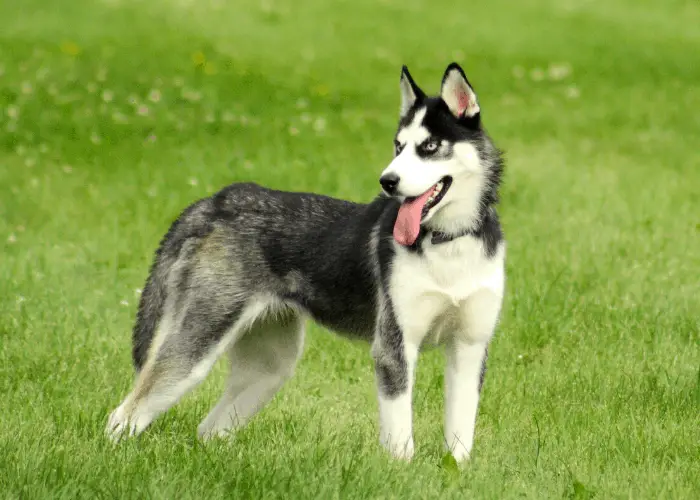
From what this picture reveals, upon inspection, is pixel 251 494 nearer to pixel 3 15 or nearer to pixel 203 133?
pixel 203 133

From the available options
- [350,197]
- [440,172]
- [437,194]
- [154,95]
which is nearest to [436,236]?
[437,194]

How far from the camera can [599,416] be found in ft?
21.9

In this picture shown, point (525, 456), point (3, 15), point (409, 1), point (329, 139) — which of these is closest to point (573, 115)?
point (329, 139)

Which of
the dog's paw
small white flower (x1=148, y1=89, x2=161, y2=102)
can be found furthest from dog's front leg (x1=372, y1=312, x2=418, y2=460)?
small white flower (x1=148, y1=89, x2=161, y2=102)

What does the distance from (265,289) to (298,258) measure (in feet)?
0.76

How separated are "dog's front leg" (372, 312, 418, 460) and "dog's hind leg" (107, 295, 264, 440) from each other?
0.78 m

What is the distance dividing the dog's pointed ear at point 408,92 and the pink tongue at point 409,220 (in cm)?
47

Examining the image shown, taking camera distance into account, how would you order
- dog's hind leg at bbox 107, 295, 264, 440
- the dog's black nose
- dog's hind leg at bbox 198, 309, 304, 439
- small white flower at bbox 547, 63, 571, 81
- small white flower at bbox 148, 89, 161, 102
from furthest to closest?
1. small white flower at bbox 547, 63, 571, 81
2. small white flower at bbox 148, 89, 161, 102
3. dog's hind leg at bbox 198, 309, 304, 439
4. dog's hind leg at bbox 107, 295, 264, 440
5. the dog's black nose

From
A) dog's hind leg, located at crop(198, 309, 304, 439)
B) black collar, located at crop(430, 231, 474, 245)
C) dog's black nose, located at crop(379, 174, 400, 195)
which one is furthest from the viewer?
dog's hind leg, located at crop(198, 309, 304, 439)

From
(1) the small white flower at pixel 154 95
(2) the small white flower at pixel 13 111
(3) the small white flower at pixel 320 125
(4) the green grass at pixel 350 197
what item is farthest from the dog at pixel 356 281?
(1) the small white flower at pixel 154 95

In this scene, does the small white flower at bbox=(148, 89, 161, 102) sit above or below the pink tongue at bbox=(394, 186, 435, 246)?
below

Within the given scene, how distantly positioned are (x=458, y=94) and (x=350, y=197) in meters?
6.36

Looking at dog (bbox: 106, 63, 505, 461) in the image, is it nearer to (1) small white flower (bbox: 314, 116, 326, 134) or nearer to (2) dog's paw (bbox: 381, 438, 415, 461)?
(2) dog's paw (bbox: 381, 438, 415, 461)

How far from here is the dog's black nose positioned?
5285 mm
